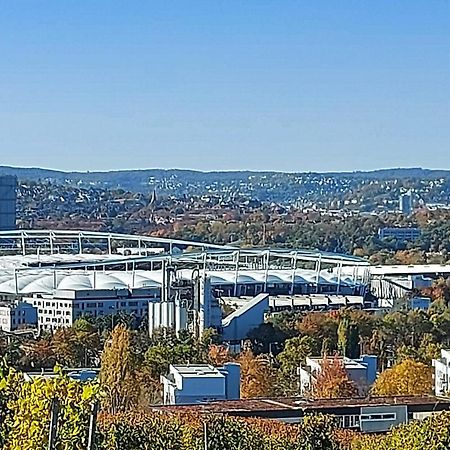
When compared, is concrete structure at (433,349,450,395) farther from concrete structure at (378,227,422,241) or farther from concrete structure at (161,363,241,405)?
concrete structure at (378,227,422,241)

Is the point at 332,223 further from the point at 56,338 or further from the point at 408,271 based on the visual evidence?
the point at 56,338

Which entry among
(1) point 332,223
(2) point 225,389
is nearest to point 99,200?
(1) point 332,223

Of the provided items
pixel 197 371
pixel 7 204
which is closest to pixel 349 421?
pixel 197 371

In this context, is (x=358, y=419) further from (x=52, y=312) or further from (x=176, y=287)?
(x=52, y=312)

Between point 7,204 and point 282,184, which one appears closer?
point 7,204

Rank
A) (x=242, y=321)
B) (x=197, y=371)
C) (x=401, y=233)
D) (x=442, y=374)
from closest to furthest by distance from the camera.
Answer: (x=197, y=371) → (x=442, y=374) → (x=242, y=321) → (x=401, y=233)

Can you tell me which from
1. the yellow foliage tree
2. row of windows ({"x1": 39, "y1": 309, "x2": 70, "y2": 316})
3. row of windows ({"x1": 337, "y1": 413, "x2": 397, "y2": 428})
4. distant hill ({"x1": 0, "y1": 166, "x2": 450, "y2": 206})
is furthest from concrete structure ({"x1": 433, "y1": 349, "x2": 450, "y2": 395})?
distant hill ({"x1": 0, "y1": 166, "x2": 450, "y2": 206})

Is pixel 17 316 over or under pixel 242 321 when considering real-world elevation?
under

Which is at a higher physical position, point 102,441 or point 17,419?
point 17,419
